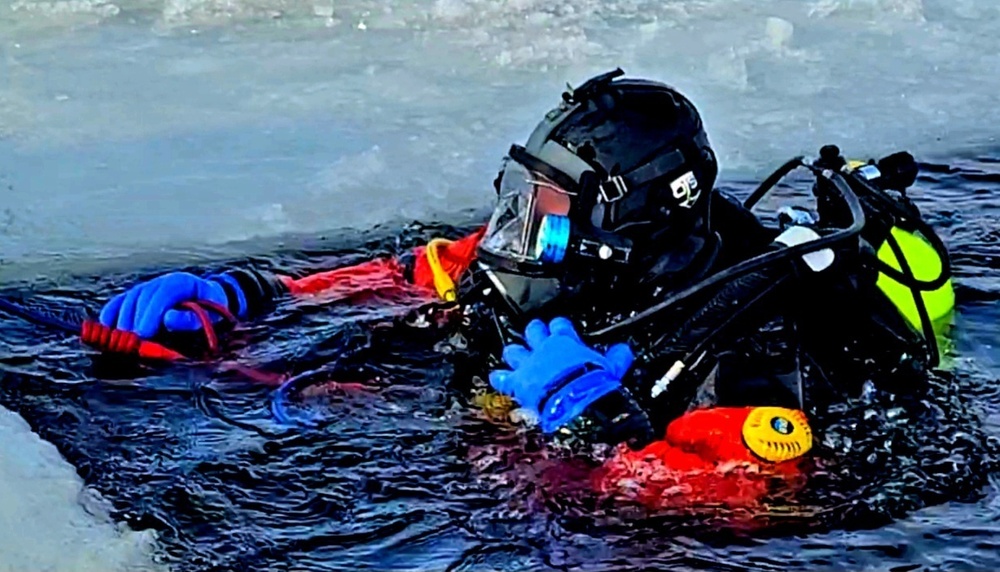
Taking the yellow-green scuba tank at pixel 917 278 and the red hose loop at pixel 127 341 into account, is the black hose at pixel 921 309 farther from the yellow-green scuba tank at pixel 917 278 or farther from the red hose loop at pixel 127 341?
the red hose loop at pixel 127 341

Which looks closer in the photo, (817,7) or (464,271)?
(464,271)

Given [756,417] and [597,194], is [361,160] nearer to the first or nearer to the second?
[597,194]

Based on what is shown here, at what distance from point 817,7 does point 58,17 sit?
3.34 metres

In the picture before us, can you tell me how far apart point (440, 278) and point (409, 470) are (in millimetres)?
870

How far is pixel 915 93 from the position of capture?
6492 millimetres

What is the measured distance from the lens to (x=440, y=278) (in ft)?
14.3

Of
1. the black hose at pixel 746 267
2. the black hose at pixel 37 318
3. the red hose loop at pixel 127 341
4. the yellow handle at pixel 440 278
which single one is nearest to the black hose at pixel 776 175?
the black hose at pixel 746 267

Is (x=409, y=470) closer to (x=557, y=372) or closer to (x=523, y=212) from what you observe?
(x=557, y=372)

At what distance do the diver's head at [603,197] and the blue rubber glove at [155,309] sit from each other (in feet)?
2.65

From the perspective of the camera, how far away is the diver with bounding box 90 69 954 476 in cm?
344

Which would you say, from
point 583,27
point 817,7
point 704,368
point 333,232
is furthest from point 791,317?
point 817,7

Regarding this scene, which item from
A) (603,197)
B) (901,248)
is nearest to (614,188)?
(603,197)

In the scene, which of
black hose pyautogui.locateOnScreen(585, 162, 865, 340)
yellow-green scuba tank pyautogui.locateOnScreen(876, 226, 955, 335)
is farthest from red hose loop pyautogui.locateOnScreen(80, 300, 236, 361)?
yellow-green scuba tank pyautogui.locateOnScreen(876, 226, 955, 335)

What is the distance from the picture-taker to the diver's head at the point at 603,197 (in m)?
3.63
